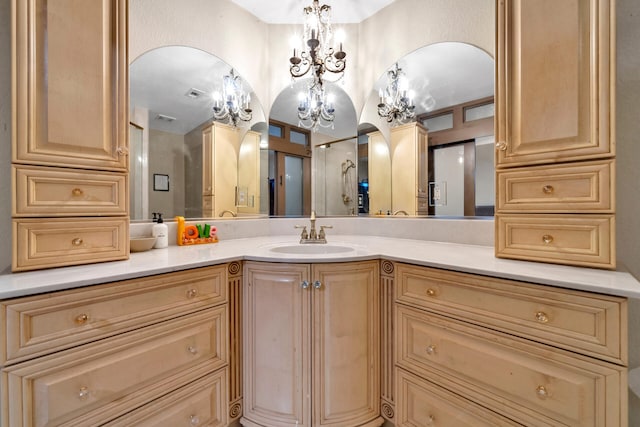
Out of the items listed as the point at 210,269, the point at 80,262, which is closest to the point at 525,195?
the point at 210,269

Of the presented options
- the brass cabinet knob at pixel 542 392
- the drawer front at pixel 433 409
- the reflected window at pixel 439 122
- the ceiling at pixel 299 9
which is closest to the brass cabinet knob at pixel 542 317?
the brass cabinet knob at pixel 542 392

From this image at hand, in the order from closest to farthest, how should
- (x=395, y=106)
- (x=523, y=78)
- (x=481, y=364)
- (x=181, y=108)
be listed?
(x=481, y=364) → (x=523, y=78) → (x=181, y=108) → (x=395, y=106)

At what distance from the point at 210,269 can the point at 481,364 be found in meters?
1.15

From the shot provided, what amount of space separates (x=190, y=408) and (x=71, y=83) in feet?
4.59

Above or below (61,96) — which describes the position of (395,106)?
above

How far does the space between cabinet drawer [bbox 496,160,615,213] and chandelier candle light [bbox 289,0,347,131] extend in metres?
1.20

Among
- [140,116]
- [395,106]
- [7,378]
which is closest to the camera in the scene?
[7,378]

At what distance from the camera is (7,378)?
2.51 feet

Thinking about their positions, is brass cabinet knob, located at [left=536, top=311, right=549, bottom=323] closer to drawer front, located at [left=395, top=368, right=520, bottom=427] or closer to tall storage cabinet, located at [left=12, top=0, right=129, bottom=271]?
drawer front, located at [left=395, top=368, right=520, bottom=427]

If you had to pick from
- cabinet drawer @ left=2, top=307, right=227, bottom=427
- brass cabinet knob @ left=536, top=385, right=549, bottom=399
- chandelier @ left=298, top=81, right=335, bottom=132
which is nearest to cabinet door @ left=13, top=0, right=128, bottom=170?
cabinet drawer @ left=2, top=307, right=227, bottom=427

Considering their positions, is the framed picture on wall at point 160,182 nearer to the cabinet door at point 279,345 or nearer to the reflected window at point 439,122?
the cabinet door at point 279,345

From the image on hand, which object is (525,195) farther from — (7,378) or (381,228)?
(7,378)

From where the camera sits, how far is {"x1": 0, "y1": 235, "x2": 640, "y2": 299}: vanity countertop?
818 millimetres

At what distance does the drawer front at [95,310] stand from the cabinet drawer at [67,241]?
0.29 metres
